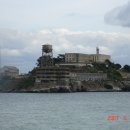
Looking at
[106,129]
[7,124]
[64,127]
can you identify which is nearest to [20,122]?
[7,124]

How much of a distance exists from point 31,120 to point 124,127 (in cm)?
1205

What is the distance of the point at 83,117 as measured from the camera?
68.3 m

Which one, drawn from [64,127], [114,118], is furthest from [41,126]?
[114,118]

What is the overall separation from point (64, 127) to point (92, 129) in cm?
318

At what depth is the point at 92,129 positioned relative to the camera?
5528cm

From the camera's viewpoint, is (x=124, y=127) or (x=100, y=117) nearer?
(x=124, y=127)

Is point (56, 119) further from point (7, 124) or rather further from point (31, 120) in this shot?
point (7, 124)

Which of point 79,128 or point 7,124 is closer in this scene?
point 79,128

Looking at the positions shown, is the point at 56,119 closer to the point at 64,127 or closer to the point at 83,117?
the point at 83,117

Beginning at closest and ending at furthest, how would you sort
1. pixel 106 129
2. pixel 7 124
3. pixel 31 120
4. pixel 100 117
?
1. pixel 106 129
2. pixel 7 124
3. pixel 31 120
4. pixel 100 117

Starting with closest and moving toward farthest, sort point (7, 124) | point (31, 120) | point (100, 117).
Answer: point (7, 124) → point (31, 120) → point (100, 117)

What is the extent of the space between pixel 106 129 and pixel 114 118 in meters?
11.3

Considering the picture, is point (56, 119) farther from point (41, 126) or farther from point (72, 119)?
point (41, 126)

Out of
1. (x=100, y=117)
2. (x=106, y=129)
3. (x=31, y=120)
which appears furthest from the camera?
(x=100, y=117)
